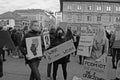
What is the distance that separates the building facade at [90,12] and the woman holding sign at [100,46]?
64241mm

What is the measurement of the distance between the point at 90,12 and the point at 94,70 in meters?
65.9

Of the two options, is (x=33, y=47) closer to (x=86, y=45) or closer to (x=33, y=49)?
(x=33, y=49)

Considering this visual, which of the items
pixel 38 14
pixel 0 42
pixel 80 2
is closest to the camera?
pixel 0 42

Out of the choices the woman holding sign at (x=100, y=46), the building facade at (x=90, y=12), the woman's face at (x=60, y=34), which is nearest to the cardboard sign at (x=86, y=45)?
the woman holding sign at (x=100, y=46)

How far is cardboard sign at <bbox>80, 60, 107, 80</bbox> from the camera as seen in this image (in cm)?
614

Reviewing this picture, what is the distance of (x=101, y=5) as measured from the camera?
236ft

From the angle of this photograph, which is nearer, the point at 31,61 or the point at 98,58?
the point at 31,61

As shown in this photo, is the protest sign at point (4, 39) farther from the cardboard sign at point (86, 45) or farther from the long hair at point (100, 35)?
the long hair at point (100, 35)

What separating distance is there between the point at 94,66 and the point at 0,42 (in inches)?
118

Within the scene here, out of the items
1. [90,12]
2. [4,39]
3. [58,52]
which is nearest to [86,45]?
[58,52]

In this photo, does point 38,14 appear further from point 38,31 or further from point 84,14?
point 38,31

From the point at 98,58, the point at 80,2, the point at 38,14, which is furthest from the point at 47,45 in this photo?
the point at 38,14

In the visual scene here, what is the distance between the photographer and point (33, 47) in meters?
5.67

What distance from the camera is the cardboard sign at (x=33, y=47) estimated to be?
5547mm
